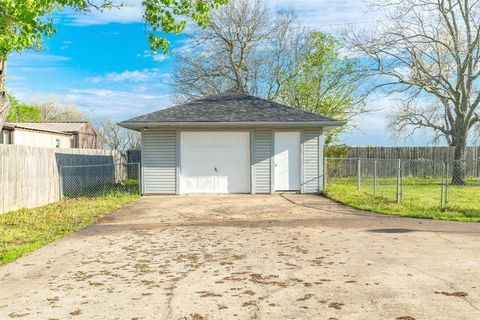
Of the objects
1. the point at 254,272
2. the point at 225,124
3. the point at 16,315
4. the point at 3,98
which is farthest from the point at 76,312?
the point at 225,124

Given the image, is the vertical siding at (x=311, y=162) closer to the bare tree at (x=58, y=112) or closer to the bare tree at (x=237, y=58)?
the bare tree at (x=237, y=58)

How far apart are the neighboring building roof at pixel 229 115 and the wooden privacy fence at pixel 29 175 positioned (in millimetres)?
2600

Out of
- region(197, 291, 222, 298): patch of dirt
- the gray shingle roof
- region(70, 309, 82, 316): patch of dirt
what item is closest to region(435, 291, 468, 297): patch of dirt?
region(197, 291, 222, 298): patch of dirt

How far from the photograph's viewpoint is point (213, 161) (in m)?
15.1

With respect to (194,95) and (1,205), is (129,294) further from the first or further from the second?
(194,95)

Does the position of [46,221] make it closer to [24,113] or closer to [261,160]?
[261,160]

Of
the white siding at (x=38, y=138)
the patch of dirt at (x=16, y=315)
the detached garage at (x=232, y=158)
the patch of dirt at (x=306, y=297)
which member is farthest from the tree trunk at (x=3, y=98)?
the white siding at (x=38, y=138)

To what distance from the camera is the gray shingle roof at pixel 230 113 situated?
1455 cm

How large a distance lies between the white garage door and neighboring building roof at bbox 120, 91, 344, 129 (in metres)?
0.66

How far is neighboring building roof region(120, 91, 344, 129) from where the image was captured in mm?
14375

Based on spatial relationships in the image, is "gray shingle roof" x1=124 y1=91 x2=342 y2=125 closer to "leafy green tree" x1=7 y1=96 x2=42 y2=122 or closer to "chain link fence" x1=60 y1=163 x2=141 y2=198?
"chain link fence" x1=60 y1=163 x2=141 y2=198

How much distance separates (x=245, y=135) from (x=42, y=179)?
265 inches

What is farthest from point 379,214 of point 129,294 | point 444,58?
point 444,58

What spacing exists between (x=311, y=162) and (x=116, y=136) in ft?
98.8
